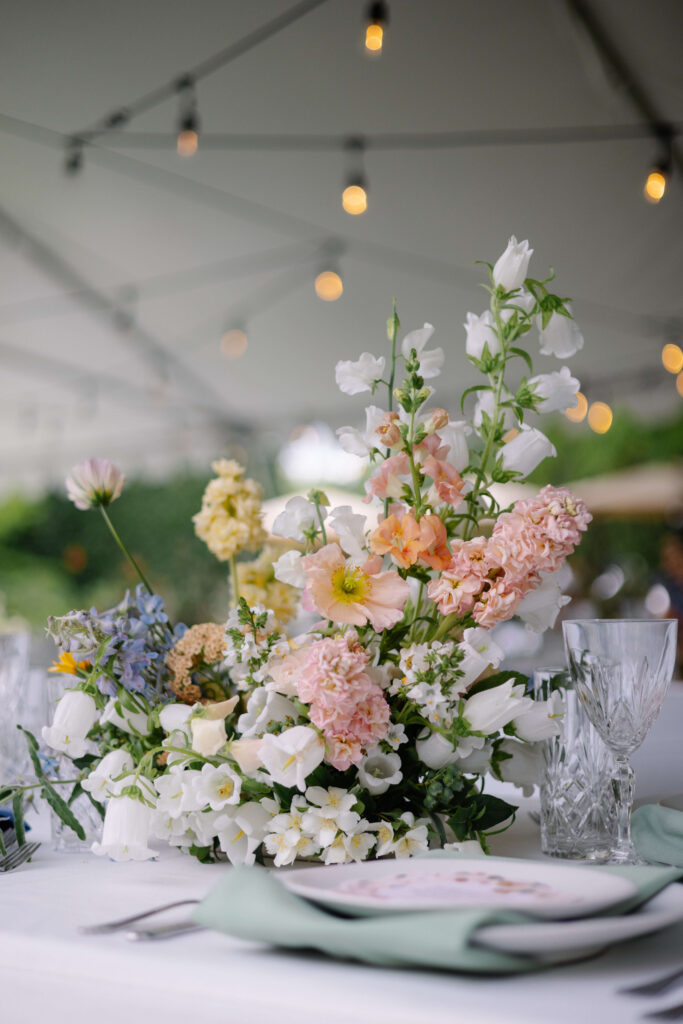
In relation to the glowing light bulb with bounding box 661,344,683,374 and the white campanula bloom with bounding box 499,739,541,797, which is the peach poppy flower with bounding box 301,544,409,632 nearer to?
the white campanula bloom with bounding box 499,739,541,797

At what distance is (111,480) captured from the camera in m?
1.01

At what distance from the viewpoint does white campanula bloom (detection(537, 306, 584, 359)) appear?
910 mm

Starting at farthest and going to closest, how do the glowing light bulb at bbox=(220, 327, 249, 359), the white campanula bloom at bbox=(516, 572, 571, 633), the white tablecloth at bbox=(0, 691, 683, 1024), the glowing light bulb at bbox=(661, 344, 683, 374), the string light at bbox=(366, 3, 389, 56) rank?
the glowing light bulb at bbox=(220, 327, 249, 359) → the glowing light bulb at bbox=(661, 344, 683, 374) → the string light at bbox=(366, 3, 389, 56) → the white campanula bloom at bbox=(516, 572, 571, 633) → the white tablecloth at bbox=(0, 691, 683, 1024)

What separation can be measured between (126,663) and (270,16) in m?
3.23

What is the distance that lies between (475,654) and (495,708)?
1.8 inches

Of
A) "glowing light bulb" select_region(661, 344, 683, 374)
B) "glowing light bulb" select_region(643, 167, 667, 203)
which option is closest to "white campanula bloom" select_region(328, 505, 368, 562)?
"glowing light bulb" select_region(643, 167, 667, 203)

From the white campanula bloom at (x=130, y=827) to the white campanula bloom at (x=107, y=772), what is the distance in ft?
0.12

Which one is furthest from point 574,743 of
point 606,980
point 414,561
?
point 606,980

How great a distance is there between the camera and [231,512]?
1054mm

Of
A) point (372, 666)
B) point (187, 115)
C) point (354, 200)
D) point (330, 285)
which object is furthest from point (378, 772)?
point (330, 285)

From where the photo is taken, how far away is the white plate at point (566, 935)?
0.54 m

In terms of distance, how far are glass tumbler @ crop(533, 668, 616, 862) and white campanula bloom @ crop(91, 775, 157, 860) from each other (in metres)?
0.36

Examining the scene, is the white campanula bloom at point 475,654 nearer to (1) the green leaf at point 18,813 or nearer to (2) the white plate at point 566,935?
(2) the white plate at point 566,935

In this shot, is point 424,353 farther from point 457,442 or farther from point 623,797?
point 623,797
